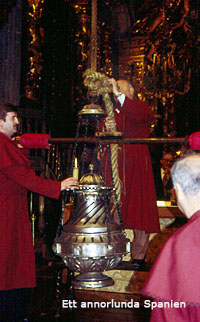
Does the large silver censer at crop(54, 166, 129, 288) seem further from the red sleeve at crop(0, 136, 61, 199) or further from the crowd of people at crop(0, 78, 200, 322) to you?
the red sleeve at crop(0, 136, 61, 199)

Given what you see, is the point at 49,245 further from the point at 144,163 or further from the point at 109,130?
the point at 109,130

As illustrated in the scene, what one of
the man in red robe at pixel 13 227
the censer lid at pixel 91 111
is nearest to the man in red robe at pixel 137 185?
the man in red robe at pixel 13 227

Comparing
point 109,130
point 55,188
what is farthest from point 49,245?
point 109,130

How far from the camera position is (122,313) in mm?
3979

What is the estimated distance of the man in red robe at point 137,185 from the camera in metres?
3.87

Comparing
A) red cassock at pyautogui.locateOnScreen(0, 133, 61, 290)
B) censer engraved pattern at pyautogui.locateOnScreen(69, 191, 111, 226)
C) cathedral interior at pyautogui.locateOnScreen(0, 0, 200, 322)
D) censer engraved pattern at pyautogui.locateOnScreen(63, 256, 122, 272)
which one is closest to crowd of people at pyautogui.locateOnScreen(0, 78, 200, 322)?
red cassock at pyautogui.locateOnScreen(0, 133, 61, 290)

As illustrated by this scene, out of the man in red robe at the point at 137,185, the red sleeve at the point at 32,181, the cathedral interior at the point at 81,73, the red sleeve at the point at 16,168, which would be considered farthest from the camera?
the cathedral interior at the point at 81,73

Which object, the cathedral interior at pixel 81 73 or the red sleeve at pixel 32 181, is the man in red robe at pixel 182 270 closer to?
the red sleeve at pixel 32 181

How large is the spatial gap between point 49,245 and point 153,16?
4386 millimetres

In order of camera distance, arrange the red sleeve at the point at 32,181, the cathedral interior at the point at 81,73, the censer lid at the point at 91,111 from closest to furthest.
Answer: the censer lid at the point at 91,111 → the red sleeve at the point at 32,181 → the cathedral interior at the point at 81,73

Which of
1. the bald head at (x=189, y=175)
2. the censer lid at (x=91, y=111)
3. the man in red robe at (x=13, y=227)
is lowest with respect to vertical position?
the man in red robe at (x=13, y=227)

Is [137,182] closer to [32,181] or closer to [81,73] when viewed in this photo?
[32,181]

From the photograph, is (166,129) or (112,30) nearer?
(166,129)

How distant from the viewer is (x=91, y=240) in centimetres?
187
